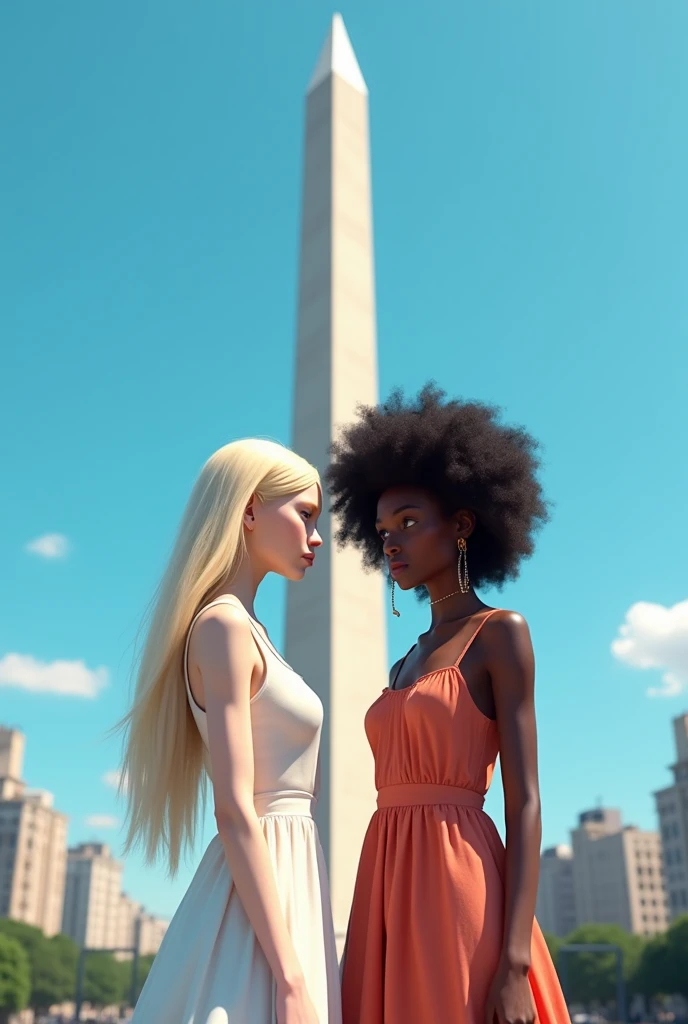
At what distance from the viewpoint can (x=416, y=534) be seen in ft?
12.1

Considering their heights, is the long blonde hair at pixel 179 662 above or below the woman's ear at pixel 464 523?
below

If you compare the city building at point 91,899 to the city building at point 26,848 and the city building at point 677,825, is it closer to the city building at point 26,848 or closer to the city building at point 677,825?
the city building at point 26,848

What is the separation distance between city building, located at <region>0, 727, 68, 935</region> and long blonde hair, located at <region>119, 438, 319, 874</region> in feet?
341

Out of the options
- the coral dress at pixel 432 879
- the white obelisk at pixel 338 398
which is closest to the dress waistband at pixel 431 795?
the coral dress at pixel 432 879

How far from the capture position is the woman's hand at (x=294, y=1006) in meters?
2.59

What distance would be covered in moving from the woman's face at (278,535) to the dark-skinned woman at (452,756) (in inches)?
18.4

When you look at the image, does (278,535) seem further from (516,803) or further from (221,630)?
(516,803)

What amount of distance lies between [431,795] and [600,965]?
82481 millimetres

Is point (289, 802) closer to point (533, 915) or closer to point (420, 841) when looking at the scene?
point (420, 841)

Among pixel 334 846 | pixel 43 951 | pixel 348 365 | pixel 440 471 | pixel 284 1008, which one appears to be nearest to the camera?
pixel 284 1008

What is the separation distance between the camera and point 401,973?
3102 mm

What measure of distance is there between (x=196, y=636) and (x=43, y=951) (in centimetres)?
8138

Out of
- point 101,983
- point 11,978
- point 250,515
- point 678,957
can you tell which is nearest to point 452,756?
point 250,515

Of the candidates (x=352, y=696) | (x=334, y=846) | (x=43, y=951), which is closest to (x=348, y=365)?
(x=352, y=696)
